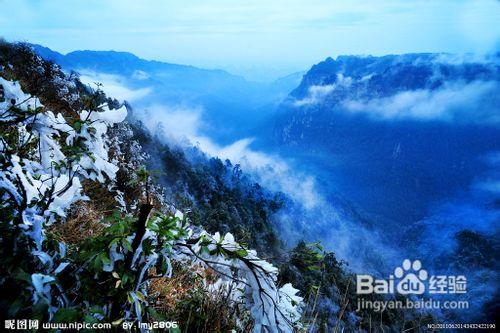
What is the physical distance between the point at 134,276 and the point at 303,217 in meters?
186

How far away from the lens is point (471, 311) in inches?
3462

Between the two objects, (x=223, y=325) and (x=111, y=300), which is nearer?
(x=111, y=300)

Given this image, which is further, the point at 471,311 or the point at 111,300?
the point at 471,311

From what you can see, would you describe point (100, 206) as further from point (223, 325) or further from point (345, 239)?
point (345, 239)

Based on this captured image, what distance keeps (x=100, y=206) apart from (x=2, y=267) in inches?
172

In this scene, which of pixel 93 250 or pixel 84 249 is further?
pixel 84 249

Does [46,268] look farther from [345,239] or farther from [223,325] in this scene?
[345,239]

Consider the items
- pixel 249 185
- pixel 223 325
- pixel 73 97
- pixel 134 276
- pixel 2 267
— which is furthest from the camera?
pixel 249 185

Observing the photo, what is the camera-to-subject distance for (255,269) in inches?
86.5

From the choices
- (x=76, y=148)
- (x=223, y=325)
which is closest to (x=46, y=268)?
(x=76, y=148)

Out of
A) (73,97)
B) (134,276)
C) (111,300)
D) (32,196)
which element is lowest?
(111,300)

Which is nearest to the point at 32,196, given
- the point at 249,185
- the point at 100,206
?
the point at 100,206

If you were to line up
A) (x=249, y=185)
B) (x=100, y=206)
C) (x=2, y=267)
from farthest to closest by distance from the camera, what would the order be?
(x=249, y=185), (x=100, y=206), (x=2, y=267)

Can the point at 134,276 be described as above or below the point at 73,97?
below
